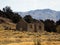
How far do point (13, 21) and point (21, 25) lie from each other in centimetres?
3617

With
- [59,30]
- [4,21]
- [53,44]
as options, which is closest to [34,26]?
[59,30]

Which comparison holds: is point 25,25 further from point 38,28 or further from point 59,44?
point 59,44

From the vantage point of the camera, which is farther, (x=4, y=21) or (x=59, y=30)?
(x=4, y=21)

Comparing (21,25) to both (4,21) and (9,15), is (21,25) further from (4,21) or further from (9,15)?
(9,15)

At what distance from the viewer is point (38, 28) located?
225 feet

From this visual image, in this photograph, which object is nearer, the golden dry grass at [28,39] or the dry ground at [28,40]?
the dry ground at [28,40]

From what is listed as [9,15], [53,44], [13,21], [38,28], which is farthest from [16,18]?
[53,44]

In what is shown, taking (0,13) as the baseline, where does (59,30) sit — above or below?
below

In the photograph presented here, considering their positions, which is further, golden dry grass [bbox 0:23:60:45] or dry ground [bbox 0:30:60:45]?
golden dry grass [bbox 0:23:60:45]

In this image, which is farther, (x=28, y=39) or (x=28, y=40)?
(x=28, y=39)

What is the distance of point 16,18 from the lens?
99125 mm

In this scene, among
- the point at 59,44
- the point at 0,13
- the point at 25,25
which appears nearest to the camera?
the point at 59,44

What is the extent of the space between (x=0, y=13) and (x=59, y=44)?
84999mm

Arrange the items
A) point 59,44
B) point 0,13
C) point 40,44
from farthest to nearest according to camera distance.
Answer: point 0,13 < point 59,44 < point 40,44
